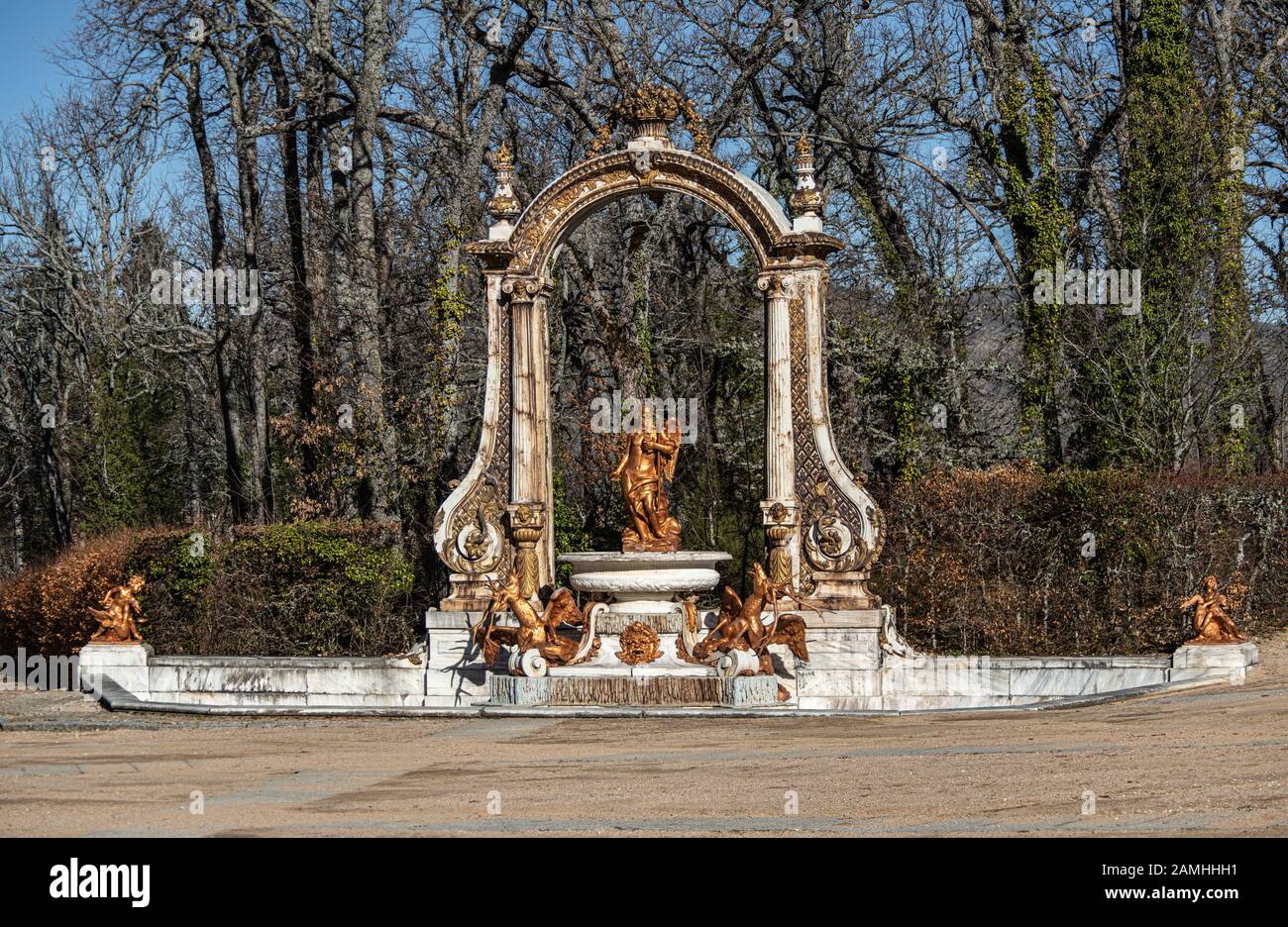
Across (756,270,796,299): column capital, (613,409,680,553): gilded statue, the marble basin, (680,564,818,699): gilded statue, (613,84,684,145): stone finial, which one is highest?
(613,84,684,145): stone finial

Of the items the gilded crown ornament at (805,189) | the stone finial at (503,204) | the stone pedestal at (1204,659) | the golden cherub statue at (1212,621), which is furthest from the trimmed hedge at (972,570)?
the stone finial at (503,204)

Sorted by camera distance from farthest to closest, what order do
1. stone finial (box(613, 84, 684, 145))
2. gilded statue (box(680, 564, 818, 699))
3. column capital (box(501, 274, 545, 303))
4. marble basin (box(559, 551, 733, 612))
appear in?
column capital (box(501, 274, 545, 303)) < stone finial (box(613, 84, 684, 145)) < marble basin (box(559, 551, 733, 612)) < gilded statue (box(680, 564, 818, 699))

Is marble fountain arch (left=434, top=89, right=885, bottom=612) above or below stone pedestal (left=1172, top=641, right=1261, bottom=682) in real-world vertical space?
above

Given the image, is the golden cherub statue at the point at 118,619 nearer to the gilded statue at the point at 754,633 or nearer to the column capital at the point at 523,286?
the column capital at the point at 523,286

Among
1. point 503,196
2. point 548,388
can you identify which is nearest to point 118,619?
point 548,388

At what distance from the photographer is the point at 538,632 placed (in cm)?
1606

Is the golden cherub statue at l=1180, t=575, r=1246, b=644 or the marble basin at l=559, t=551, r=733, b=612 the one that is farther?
the marble basin at l=559, t=551, r=733, b=612

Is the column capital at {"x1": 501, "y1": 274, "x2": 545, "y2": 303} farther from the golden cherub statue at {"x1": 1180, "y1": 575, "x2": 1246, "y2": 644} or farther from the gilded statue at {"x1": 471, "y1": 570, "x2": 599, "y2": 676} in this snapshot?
the golden cherub statue at {"x1": 1180, "y1": 575, "x2": 1246, "y2": 644}

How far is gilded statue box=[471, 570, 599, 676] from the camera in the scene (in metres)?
16.1

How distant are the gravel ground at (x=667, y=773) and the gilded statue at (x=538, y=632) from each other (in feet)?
4.82

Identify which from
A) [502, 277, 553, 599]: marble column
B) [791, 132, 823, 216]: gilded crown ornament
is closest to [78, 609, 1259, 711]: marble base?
[502, 277, 553, 599]: marble column

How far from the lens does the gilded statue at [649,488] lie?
17328 mm

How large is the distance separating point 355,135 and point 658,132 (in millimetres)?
7118

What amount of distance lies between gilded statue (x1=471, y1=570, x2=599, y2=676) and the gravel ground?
1.47 m
